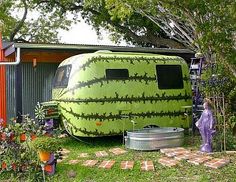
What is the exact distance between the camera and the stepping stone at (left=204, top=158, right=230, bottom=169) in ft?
22.2

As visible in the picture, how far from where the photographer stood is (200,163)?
6.98 metres

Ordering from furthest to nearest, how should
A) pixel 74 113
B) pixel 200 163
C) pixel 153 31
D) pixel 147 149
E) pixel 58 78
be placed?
1. pixel 153 31
2. pixel 58 78
3. pixel 74 113
4. pixel 147 149
5. pixel 200 163

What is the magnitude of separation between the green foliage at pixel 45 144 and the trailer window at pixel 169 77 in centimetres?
449

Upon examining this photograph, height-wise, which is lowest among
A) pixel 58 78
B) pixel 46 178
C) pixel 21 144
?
pixel 46 178

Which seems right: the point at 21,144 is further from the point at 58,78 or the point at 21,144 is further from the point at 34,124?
the point at 58,78

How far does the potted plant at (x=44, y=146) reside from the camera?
20.4ft

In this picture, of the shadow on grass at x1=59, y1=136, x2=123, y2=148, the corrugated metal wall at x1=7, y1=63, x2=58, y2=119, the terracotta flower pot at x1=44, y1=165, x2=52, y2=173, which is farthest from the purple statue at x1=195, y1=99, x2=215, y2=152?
the corrugated metal wall at x1=7, y1=63, x2=58, y2=119

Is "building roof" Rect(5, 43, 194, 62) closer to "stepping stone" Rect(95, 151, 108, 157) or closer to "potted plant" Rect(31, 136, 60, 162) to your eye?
"stepping stone" Rect(95, 151, 108, 157)

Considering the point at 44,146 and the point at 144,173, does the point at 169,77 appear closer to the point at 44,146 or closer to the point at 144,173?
the point at 144,173

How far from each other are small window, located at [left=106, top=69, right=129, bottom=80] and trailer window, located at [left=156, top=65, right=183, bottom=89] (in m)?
0.99

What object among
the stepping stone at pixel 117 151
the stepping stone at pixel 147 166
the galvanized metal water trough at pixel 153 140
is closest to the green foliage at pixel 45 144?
the stepping stone at pixel 147 166

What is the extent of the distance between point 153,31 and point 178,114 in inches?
444

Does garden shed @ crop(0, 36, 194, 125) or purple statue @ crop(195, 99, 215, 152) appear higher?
garden shed @ crop(0, 36, 194, 125)

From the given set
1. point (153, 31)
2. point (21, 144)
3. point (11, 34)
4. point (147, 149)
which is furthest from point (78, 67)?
point (11, 34)
